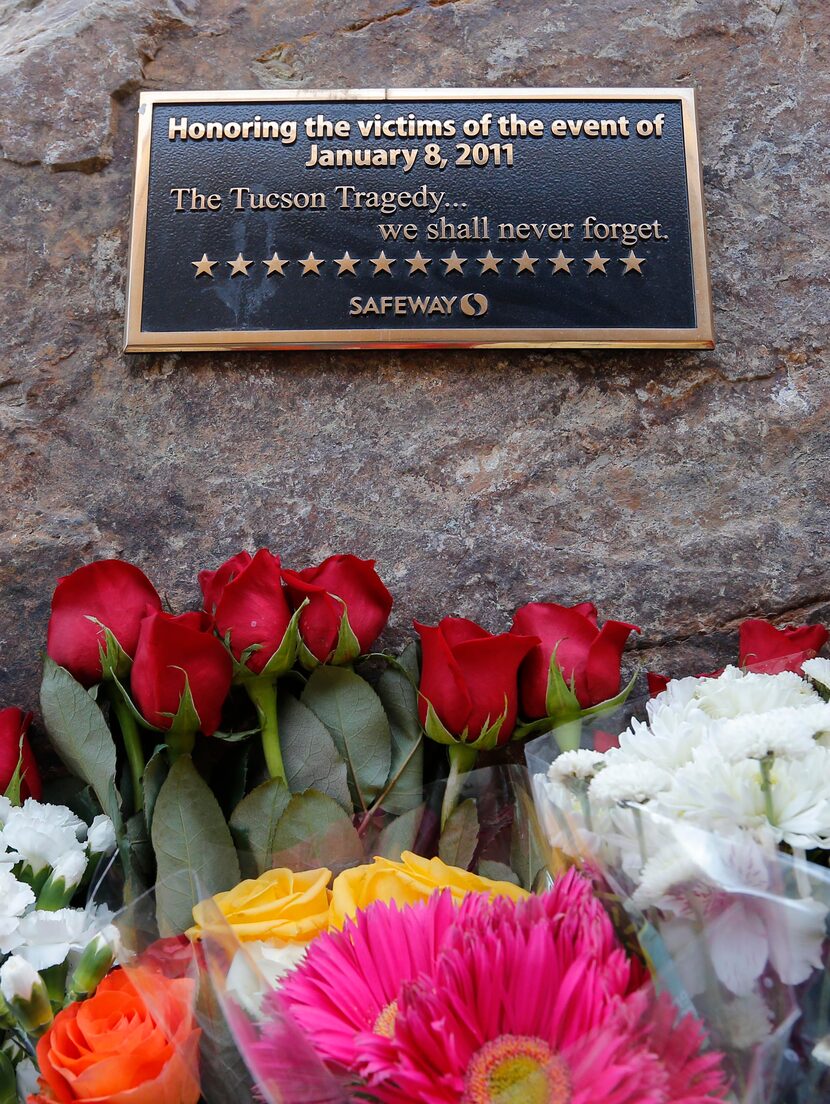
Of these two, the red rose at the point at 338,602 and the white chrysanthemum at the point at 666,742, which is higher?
the red rose at the point at 338,602

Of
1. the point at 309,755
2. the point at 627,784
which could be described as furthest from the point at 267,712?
the point at 627,784

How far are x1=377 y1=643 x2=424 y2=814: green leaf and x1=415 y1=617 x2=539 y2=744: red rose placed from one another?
0.10 metres

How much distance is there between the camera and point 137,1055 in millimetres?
752

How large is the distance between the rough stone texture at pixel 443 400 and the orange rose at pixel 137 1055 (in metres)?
0.79

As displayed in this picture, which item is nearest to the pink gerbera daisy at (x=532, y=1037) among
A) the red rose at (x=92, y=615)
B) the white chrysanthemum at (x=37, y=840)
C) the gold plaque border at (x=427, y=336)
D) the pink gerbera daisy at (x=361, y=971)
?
the pink gerbera daisy at (x=361, y=971)

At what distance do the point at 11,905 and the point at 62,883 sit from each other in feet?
0.23

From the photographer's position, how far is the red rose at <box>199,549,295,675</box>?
3.96 feet

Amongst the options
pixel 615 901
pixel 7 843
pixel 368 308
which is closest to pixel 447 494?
pixel 368 308

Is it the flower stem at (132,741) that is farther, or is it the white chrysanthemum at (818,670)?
the flower stem at (132,741)

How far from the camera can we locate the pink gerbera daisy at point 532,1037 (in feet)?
1.83

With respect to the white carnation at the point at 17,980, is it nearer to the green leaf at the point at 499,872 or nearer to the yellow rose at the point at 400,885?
the yellow rose at the point at 400,885

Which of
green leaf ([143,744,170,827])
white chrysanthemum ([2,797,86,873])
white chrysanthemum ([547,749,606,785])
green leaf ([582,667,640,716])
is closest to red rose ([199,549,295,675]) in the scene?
green leaf ([143,744,170,827])

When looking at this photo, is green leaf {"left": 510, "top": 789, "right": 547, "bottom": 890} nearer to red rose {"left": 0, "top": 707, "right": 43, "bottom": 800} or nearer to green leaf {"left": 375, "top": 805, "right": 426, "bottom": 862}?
green leaf {"left": 375, "top": 805, "right": 426, "bottom": 862}

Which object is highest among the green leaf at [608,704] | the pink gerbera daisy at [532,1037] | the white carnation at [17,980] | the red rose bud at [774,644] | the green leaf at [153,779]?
the red rose bud at [774,644]
